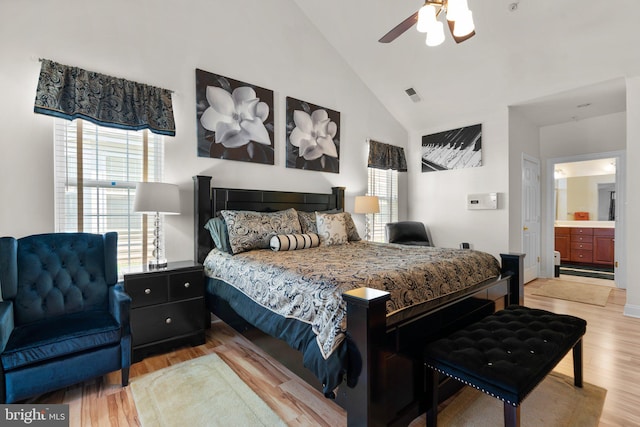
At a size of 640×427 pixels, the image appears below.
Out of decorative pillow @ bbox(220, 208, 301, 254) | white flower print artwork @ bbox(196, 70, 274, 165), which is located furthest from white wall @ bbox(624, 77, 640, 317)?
white flower print artwork @ bbox(196, 70, 274, 165)

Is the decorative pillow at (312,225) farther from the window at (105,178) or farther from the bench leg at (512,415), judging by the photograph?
the bench leg at (512,415)

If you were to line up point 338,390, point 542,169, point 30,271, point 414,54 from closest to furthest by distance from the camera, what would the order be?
1. point 338,390
2. point 30,271
3. point 414,54
4. point 542,169

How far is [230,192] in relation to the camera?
3377 mm

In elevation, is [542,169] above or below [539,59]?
below

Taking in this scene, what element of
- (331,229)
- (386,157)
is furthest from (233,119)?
(386,157)

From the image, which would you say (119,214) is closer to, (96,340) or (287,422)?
(96,340)

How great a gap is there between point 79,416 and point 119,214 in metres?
1.65

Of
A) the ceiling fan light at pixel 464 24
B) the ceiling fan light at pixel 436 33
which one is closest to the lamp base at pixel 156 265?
the ceiling fan light at pixel 436 33

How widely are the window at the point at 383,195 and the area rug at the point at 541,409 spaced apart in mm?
3096

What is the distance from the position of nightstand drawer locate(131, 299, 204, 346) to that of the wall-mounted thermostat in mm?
4101

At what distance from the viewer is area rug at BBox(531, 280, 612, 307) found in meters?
4.11

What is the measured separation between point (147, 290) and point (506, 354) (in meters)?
2.51

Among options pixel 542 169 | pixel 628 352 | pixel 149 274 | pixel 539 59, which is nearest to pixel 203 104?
pixel 149 274

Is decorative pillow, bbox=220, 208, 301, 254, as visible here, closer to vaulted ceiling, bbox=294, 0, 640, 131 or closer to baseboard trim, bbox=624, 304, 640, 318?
vaulted ceiling, bbox=294, 0, 640, 131
